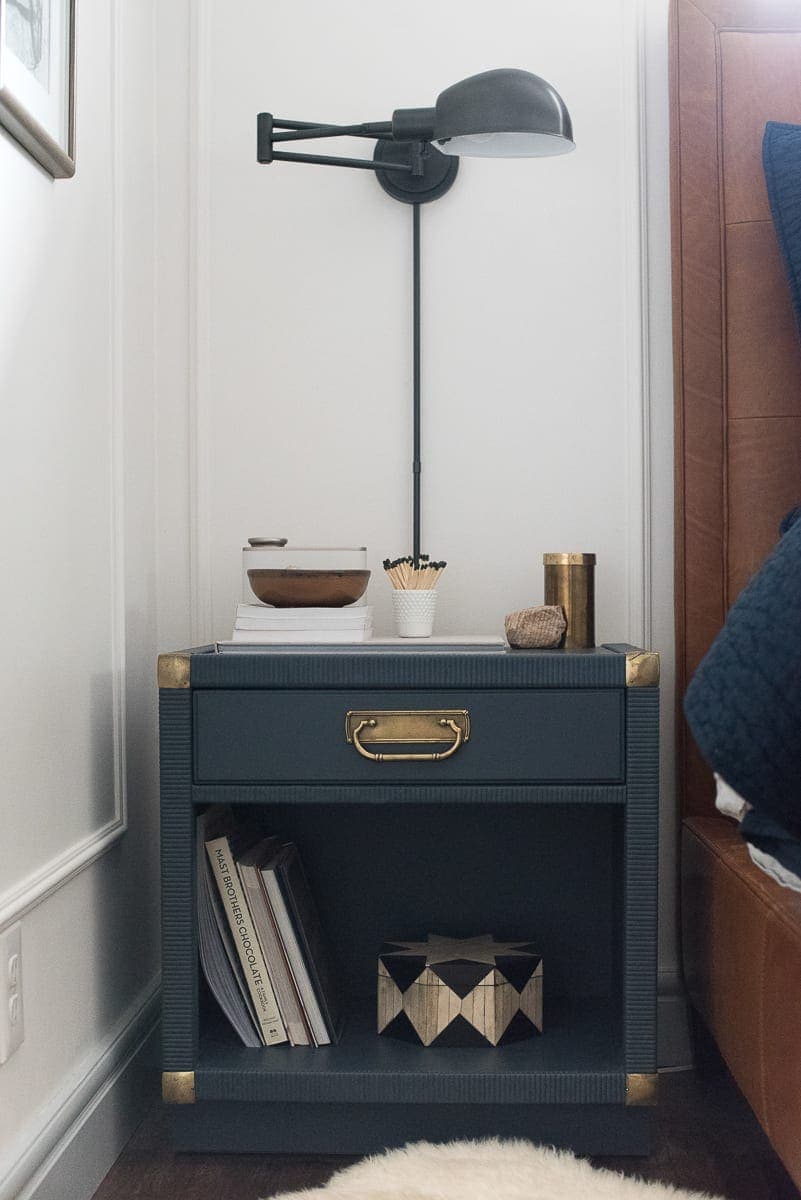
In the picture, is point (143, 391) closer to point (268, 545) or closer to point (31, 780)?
point (268, 545)

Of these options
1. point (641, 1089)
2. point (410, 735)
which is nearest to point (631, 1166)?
point (641, 1089)

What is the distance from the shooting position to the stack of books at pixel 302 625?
4.41ft

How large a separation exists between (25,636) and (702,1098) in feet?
3.51

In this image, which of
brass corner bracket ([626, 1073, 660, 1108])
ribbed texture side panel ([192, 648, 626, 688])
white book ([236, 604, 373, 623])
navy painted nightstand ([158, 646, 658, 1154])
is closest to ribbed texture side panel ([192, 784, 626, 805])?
navy painted nightstand ([158, 646, 658, 1154])

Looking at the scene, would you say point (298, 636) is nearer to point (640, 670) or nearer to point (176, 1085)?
point (640, 670)

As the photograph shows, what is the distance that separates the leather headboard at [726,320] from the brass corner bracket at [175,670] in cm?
72

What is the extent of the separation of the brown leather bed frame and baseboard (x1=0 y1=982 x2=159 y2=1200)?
2.47 feet

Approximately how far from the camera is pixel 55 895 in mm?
1208

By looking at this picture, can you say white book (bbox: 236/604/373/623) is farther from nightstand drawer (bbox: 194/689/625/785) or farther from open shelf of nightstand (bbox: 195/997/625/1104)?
open shelf of nightstand (bbox: 195/997/625/1104)

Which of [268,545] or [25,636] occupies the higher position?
[268,545]

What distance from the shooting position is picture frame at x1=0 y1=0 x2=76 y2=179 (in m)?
1.07

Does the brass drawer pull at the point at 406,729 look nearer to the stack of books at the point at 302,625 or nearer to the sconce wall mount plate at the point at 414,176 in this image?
the stack of books at the point at 302,625

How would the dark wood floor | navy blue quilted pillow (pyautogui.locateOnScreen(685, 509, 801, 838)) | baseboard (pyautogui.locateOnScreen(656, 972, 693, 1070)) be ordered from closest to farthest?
navy blue quilted pillow (pyautogui.locateOnScreen(685, 509, 801, 838)) → the dark wood floor → baseboard (pyautogui.locateOnScreen(656, 972, 693, 1070))

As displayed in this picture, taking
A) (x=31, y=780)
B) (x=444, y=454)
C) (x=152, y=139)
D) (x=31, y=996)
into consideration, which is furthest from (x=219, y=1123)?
(x=152, y=139)
